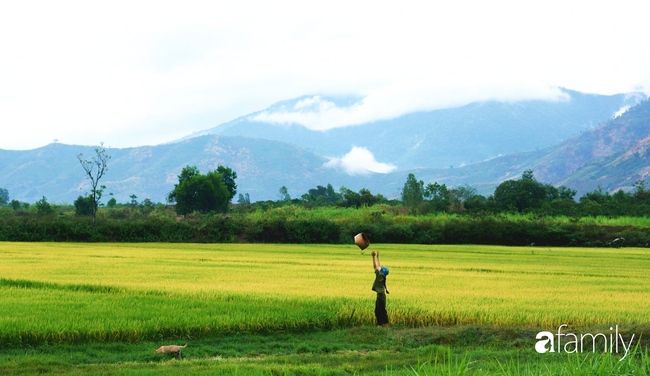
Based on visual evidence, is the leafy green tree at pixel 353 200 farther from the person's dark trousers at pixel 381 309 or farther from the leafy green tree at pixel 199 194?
the person's dark trousers at pixel 381 309

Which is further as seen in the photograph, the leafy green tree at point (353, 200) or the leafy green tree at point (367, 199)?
the leafy green tree at point (367, 199)

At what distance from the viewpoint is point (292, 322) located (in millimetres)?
10789

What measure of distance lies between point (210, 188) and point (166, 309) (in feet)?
191

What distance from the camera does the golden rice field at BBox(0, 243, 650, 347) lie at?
10016 mm

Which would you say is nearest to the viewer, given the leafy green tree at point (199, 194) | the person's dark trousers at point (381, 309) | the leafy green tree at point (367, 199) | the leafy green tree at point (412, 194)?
the person's dark trousers at point (381, 309)

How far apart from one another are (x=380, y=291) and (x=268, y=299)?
179 inches

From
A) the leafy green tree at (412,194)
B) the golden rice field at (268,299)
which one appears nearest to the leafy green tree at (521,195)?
the leafy green tree at (412,194)

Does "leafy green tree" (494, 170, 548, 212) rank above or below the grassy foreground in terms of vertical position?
above

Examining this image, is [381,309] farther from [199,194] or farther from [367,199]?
[367,199]

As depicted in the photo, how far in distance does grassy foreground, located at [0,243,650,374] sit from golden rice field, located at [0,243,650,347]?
0.11 ft

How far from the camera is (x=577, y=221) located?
48.8m

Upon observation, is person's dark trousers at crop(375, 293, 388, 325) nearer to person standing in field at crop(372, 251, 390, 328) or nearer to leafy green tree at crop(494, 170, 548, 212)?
person standing in field at crop(372, 251, 390, 328)

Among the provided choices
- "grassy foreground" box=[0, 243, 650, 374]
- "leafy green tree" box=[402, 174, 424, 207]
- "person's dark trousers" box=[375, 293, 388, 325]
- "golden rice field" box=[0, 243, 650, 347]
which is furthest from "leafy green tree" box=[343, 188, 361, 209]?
"person's dark trousers" box=[375, 293, 388, 325]

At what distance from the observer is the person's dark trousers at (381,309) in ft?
31.2
